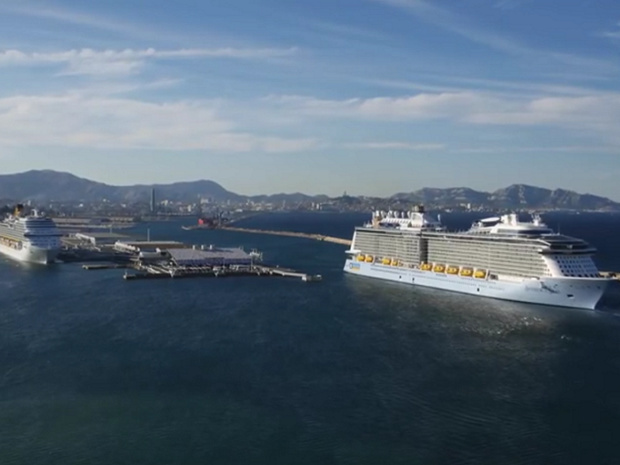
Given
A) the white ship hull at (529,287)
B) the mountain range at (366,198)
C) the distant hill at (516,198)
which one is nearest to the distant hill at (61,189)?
the mountain range at (366,198)

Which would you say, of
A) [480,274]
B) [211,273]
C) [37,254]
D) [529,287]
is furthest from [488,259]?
[37,254]

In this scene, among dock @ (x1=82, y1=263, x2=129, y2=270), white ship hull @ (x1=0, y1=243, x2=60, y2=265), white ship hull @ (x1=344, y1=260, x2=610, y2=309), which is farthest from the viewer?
white ship hull @ (x1=0, y1=243, x2=60, y2=265)

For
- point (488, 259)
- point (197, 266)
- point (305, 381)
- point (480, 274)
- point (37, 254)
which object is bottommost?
point (305, 381)

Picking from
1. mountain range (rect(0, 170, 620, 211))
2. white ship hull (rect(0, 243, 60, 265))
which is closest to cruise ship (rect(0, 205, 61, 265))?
white ship hull (rect(0, 243, 60, 265))

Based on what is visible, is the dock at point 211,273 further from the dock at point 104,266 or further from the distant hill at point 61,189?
the distant hill at point 61,189

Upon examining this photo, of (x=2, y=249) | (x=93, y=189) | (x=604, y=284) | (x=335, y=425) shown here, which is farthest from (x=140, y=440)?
(x=93, y=189)

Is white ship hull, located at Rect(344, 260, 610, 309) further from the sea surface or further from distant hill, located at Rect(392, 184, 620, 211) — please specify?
distant hill, located at Rect(392, 184, 620, 211)

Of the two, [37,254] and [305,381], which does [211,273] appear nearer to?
[37,254]
